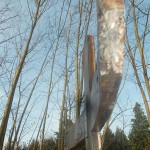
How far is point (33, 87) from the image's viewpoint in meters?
7.03

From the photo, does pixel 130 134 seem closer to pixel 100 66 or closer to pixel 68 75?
pixel 68 75

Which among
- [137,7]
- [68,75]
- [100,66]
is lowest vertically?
[100,66]

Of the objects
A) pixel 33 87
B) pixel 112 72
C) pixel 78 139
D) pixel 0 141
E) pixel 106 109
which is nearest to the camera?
pixel 112 72

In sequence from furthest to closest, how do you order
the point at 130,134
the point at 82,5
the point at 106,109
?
the point at 130,134, the point at 82,5, the point at 106,109

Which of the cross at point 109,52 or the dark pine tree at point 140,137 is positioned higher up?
the dark pine tree at point 140,137

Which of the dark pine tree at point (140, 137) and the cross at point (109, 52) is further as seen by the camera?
the dark pine tree at point (140, 137)

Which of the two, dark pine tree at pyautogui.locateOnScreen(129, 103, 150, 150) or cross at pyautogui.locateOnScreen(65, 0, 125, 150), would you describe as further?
dark pine tree at pyautogui.locateOnScreen(129, 103, 150, 150)

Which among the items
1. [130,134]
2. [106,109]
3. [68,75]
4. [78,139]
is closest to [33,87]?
[68,75]

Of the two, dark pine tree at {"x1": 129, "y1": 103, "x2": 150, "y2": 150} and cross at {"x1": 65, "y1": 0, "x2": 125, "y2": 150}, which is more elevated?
dark pine tree at {"x1": 129, "y1": 103, "x2": 150, "y2": 150}

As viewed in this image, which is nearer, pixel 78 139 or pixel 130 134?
pixel 78 139

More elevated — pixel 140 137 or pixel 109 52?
pixel 140 137

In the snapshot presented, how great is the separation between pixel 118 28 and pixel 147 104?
5.13m

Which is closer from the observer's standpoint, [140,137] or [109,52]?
[109,52]

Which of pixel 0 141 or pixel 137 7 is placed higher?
pixel 137 7
